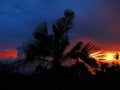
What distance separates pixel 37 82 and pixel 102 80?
9.83 feet

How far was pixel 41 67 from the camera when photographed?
13914mm

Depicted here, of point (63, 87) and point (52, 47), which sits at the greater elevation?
point (52, 47)

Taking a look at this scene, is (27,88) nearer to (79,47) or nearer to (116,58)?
(79,47)

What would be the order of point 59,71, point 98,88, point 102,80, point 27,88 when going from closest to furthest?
point 27,88, point 98,88, point 102,80, point 59,71

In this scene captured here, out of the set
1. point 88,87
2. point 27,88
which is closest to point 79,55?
point 88,87

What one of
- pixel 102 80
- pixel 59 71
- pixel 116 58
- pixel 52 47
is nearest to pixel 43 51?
pixel 52 47

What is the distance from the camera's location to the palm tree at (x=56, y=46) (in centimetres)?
1386

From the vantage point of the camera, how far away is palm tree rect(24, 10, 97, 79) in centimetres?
1386

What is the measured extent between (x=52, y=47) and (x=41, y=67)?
123 cm

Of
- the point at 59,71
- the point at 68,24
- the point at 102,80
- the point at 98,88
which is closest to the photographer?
the point at 98,88

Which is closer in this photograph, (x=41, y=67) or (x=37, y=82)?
(x=37, y=82)

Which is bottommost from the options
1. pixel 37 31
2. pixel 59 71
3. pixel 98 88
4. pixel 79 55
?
pixel 98 88

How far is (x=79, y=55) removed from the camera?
1380cm

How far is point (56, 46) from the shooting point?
46.4 ft
